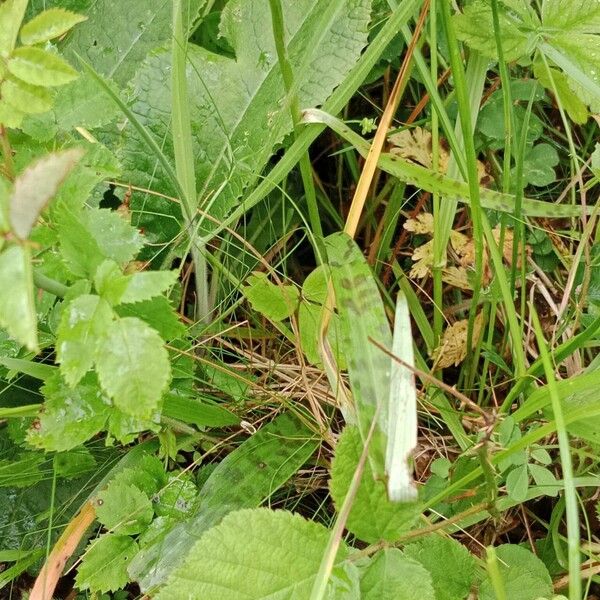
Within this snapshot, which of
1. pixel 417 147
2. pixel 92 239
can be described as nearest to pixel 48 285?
pixel 92 239

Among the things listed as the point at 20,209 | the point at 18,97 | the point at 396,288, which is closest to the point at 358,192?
the point at 396,288

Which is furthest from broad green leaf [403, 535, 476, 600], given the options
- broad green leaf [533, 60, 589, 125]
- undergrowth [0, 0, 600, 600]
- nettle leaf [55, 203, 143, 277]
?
broad green leaf [533, 60, 589, 125]

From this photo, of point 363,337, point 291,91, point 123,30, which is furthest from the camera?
point 123,30

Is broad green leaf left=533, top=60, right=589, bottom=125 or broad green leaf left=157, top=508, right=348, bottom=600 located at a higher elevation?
broad green leaf left=533, top=60, right=589, bottom=125

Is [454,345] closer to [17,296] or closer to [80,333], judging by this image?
[80,333]

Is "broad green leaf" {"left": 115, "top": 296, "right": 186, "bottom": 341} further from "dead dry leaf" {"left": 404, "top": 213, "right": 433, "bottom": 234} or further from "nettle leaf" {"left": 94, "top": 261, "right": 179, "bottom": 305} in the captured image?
"dead dry leaf" {"left": 404, "top": 213, "right": 433, "bottom": 234}

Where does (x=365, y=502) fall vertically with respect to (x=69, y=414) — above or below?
above

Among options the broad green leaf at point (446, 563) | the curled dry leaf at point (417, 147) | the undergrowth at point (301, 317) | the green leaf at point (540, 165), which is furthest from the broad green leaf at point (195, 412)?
the green leaf at point (540, 165)
